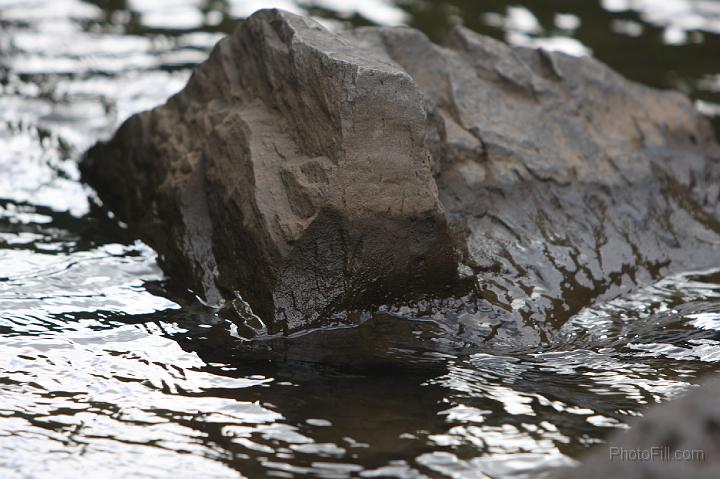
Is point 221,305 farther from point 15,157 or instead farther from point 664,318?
point 15,157

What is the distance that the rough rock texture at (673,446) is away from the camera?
72.2 inches

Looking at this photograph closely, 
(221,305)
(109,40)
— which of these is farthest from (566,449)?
(109,40)

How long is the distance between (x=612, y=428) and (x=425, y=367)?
69 centimetres

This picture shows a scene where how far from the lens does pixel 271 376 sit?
324 cm

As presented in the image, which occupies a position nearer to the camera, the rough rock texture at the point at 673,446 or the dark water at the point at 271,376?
the rough rock texture at the point at 673,446

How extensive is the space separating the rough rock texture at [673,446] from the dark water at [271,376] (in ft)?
2.40

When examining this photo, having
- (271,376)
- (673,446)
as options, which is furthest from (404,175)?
(673,446)

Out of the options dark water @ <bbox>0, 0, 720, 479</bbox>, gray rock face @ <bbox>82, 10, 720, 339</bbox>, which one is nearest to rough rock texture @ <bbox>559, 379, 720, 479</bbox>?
dark water @ <bbox>0, 0, 720, 479</bbox>

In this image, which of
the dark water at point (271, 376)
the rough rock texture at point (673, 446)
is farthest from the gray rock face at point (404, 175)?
the rough rock texture at point (673, 446)

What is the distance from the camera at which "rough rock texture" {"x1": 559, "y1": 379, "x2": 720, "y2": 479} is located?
183 centimetres

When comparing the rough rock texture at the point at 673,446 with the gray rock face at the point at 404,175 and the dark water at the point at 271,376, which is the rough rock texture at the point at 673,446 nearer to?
the dark water at the point at 271,376

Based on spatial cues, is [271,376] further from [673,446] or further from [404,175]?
[673,446]

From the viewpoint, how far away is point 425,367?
131 inches

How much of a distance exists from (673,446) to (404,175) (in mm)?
1824
